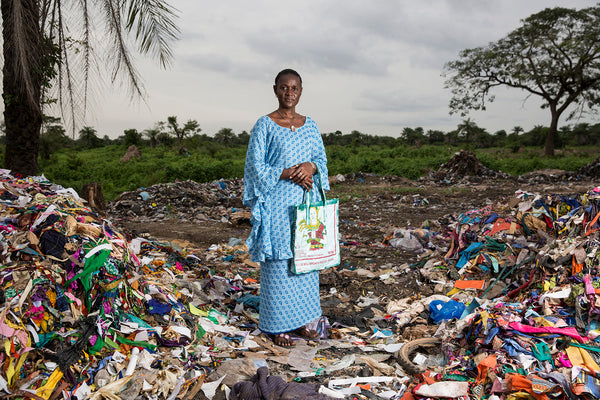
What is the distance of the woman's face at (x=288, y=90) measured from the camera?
300 centimetres

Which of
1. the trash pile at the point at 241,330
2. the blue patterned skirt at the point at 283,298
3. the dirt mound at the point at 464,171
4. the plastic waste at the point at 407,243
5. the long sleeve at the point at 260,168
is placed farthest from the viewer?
the dirt mound at the point at 464,171

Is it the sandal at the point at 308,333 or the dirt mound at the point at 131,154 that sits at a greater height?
the dirt mound at the point at 131,154

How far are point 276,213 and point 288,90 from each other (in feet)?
2.76

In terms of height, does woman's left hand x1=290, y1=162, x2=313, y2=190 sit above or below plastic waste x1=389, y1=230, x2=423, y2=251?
above

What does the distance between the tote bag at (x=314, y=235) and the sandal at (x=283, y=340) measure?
47cm

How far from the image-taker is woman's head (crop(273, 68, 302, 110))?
3000 millimetres

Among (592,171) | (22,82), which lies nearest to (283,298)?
(22,82)

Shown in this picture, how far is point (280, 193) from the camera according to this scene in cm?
304

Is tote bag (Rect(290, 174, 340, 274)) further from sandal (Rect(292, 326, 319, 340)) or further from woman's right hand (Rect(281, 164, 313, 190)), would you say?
sandal (Rect(292, 326, 319, 340))

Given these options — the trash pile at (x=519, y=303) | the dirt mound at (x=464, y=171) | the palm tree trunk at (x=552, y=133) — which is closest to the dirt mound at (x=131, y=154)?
the dirt mound at (x=464, y=171)

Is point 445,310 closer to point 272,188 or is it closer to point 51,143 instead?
point 272,188

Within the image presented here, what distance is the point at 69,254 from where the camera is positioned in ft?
9.26

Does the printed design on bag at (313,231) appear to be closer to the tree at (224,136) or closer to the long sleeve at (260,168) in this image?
the long sleeve at (260,168)

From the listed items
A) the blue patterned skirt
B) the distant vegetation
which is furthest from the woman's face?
the distant vegetation
